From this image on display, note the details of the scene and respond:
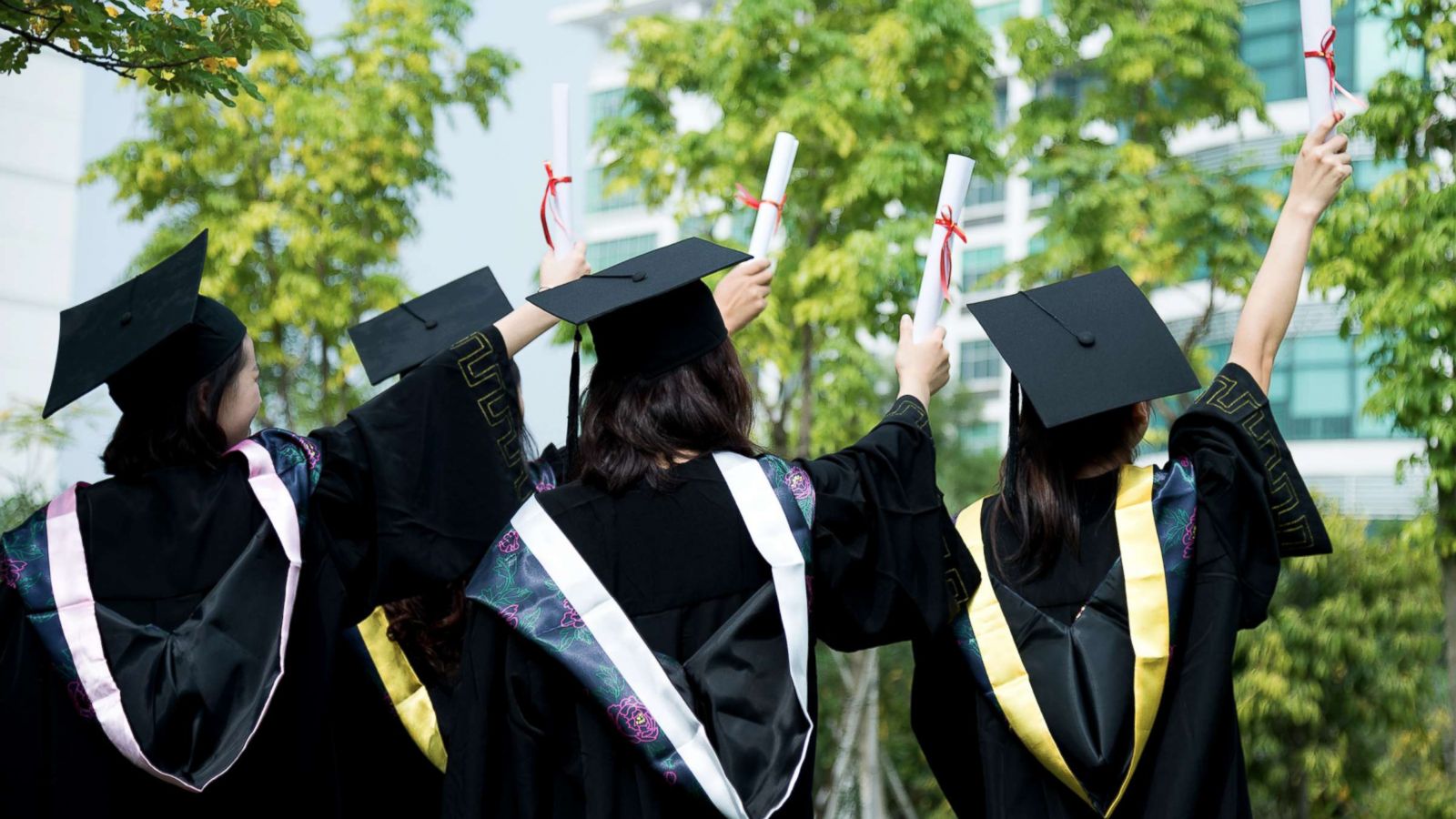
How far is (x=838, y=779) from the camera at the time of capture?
377 inches

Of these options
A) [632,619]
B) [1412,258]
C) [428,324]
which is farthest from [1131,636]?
[1412,258]

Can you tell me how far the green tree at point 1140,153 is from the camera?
381 inches

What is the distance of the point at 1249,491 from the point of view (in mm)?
2643

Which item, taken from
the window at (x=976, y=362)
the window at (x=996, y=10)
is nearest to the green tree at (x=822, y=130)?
the window at (x=996, y=10)

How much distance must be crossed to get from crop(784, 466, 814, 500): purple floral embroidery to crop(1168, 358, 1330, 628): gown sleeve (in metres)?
0.72

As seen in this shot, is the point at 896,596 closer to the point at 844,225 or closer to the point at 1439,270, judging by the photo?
the point at 1439,270

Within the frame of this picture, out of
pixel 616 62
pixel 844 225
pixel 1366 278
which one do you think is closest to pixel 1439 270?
pixel 1366 278

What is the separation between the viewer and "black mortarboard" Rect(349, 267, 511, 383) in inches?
154

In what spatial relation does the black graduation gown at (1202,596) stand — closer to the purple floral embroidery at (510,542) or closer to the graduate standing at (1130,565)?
the graduate standing at (1130,565)

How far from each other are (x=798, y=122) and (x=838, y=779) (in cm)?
421

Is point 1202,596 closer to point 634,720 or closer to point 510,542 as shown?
point 634,720

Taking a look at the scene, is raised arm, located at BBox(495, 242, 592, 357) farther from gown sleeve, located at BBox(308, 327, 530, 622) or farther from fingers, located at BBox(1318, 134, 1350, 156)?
fingers, located at BBox(1318, 134, 1350, 156)

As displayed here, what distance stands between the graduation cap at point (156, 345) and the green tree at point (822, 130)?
5643 millimetres

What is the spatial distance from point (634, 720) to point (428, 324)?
6.00 feet
